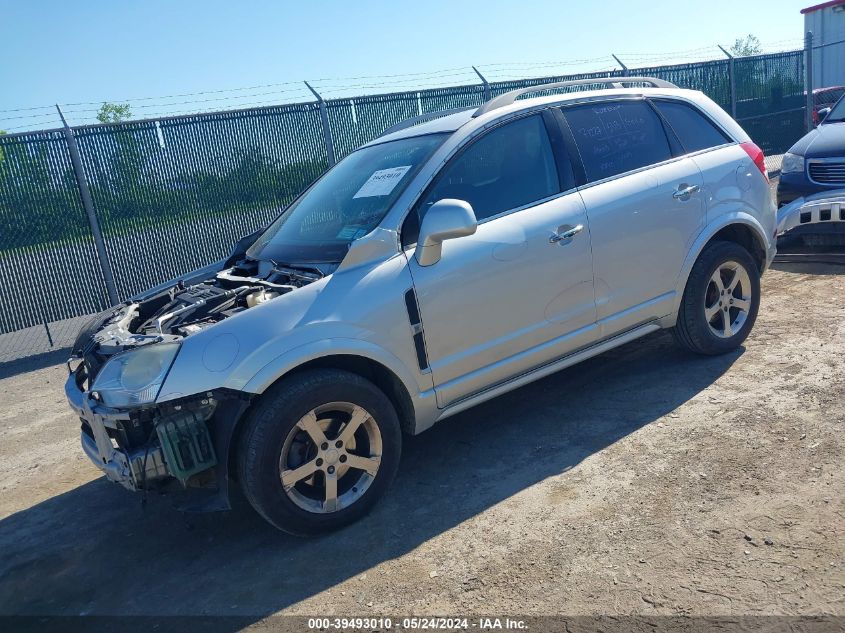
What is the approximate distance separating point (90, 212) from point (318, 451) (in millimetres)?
6502

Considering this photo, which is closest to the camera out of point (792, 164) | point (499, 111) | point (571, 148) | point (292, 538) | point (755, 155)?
point (292, 538)

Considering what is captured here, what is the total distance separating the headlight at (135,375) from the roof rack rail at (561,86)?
2.27m

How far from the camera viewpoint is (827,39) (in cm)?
2652

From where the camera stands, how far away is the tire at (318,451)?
10.5ft

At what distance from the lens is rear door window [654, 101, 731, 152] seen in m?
4.83

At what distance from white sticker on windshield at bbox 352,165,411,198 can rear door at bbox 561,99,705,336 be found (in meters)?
1.12

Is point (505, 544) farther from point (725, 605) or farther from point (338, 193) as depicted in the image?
point (338, 193)

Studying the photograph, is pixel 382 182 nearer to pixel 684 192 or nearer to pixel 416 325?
pixel 416 325

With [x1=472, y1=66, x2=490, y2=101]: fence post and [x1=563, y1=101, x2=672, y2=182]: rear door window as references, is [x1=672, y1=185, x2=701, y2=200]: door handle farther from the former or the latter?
[x1=472, y1=66, x2=490, y2=101]: fence post

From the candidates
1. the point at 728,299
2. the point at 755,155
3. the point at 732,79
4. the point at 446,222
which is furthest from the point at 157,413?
the point at 732,79

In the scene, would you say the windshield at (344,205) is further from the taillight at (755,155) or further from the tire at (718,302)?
the taillight at (755,155)

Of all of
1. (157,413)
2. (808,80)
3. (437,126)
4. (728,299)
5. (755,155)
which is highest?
(437,126)

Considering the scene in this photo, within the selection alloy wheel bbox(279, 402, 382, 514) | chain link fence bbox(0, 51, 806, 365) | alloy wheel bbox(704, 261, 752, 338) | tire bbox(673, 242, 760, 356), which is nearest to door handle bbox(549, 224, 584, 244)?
tire bbox(673, 242, 760, 356)

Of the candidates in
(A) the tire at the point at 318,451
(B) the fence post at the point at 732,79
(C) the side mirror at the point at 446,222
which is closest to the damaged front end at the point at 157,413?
(A) the tire at the point at 318,451
